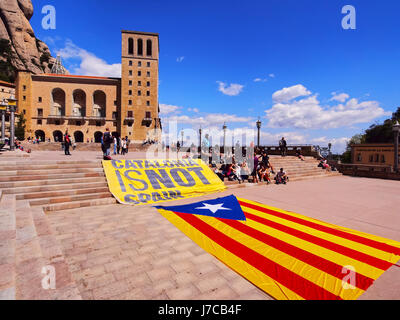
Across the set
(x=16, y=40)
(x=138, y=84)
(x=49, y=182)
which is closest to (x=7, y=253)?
(x=49, y=182)

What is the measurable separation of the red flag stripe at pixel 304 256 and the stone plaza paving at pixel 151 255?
0.54 ft

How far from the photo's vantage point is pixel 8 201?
5.68m

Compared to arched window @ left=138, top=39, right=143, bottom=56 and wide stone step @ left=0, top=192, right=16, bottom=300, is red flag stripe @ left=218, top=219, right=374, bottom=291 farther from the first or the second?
arched window @ left=138, top=39, right=143, bottom=56

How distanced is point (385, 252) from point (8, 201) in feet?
31.5

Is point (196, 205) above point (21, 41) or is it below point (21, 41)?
below

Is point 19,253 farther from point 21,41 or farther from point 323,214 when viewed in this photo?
point 21,41

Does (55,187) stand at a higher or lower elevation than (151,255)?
higher

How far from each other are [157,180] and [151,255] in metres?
5.76

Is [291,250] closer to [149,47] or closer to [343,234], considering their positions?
[343,234]

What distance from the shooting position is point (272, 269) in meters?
3.33

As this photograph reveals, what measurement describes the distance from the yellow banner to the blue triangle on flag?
4.26 ft

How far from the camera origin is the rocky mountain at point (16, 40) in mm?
62875
